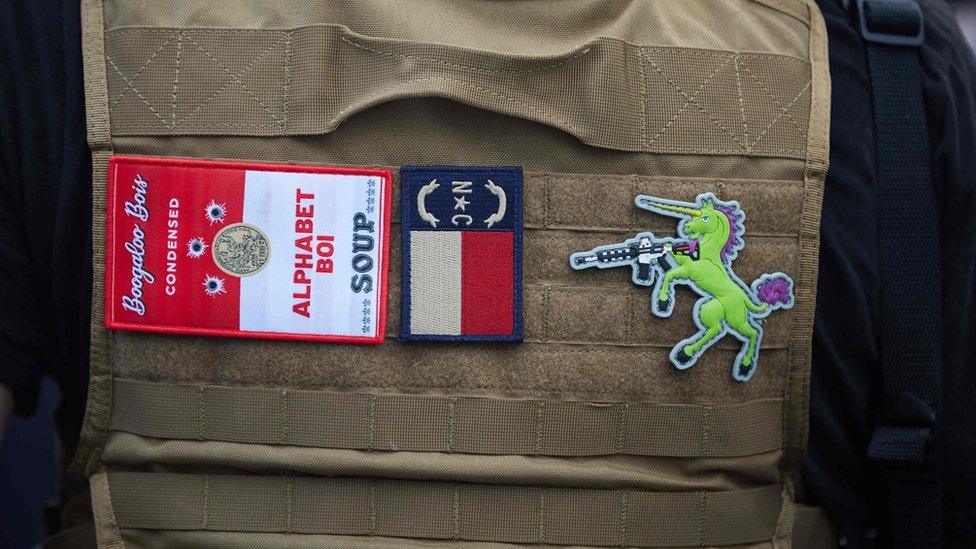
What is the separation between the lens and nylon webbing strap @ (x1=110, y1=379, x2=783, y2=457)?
3.30 feet

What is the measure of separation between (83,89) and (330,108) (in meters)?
0.28

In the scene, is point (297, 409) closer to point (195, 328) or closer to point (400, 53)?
point (195, 328)

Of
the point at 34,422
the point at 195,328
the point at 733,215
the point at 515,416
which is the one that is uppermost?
the point at 733,215

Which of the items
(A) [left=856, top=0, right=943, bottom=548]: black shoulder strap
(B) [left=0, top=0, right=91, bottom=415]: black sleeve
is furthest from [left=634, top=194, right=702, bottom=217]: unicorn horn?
(B) [left=0, top=0, right=91, bottom=415]: black sleeve

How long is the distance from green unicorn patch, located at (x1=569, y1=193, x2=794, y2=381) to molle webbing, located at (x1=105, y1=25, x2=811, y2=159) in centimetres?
8

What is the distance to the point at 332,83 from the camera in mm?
1009

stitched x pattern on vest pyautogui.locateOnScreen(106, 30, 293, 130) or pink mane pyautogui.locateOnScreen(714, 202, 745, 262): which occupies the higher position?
stitched x pattern on vest pyautogui.locateOnScreen(106, 30, 293, 130)

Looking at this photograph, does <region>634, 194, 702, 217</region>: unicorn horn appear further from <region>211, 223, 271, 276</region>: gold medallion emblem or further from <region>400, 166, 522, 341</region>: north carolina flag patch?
<region>211, 223, 271, 276</region>: gold medallion emblem

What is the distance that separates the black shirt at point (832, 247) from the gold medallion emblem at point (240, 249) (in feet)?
0.55

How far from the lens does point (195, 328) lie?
0.98 metres

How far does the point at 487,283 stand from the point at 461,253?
45 mm

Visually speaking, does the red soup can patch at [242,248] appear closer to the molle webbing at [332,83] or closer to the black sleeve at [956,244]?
the molle webbing at [332,83]

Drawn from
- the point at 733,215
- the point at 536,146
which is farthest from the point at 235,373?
the point at 733,215

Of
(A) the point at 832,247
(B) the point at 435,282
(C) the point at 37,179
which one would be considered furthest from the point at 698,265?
(C) the point at 37,179
